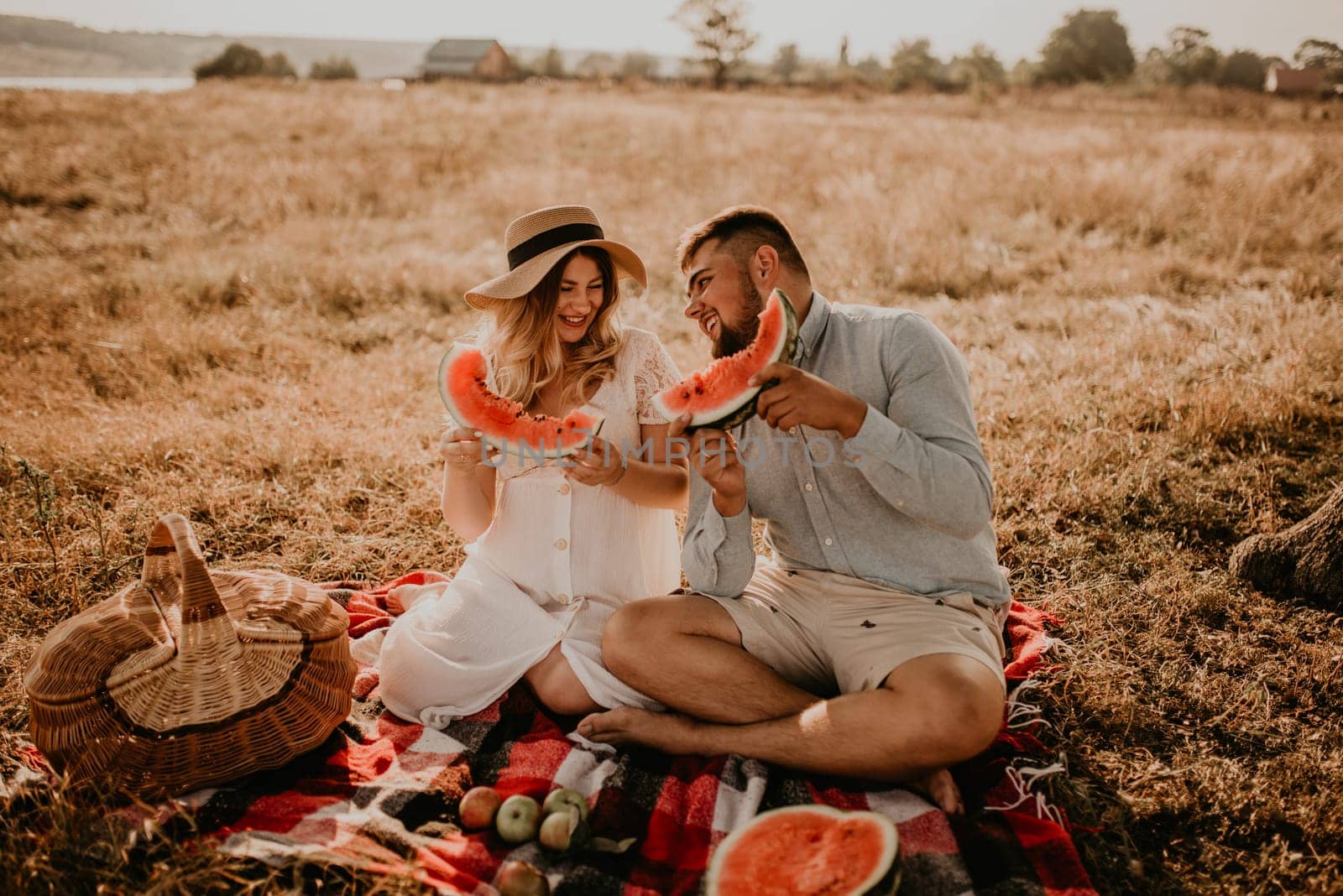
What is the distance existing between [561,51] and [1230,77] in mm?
36900

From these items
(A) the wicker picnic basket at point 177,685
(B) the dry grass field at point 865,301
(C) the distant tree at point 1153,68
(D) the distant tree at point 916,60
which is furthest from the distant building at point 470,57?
(A) the wicker picnic basket at point 177,685

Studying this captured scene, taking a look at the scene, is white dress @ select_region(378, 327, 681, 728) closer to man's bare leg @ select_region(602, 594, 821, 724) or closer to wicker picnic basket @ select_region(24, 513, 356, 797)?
man's bare leg @ select_region(602, 594, 821, 724)

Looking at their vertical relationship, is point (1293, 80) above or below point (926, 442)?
above

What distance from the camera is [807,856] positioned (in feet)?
7.43

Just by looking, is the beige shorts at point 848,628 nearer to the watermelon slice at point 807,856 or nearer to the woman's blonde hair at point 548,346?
the watermelon slice at point 807,856

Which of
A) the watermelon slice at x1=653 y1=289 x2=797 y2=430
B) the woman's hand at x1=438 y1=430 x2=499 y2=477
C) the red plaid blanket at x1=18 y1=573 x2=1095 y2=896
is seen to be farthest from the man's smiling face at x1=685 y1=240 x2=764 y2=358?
the red plaid blanket at x1=18 y1=573 x2=1095 y2=896

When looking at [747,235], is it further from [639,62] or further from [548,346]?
[639,62]

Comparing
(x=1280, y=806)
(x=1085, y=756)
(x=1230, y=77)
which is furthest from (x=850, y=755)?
(x=1230, y=77)

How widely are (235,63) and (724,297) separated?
114ft

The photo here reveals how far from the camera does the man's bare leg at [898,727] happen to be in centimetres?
254

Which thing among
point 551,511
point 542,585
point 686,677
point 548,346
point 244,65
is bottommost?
point 686,677

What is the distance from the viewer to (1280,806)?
2623 millimetres

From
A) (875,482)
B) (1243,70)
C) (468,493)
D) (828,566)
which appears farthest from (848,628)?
(1243,70)

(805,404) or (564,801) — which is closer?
(564,801)
